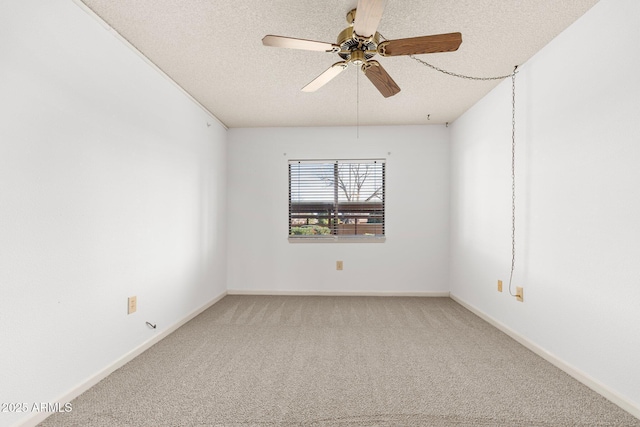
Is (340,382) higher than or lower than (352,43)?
lower

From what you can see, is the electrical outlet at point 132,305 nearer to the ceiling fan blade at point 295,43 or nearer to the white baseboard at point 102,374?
the white baseboard at point 102,374

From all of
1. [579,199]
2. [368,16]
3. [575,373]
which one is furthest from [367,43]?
[575,373]

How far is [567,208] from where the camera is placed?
6.28 feet

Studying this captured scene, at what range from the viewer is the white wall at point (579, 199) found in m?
1.53

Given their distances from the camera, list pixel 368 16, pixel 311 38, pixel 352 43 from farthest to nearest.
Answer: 1. pixel 311 38
2. pixel 352 43
3. pixel 368 16

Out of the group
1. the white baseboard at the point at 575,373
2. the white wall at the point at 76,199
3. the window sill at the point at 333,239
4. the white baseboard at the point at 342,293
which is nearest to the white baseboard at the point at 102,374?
the white wall at the point at 76,199

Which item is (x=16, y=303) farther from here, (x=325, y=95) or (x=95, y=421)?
(x=325, y=95)

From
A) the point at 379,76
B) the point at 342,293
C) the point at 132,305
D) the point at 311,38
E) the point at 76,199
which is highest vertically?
the point at 311,38

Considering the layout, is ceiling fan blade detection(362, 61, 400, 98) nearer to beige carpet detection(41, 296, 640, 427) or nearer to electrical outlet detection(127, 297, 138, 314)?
beige carpet detection(41, 296, 640, 427)

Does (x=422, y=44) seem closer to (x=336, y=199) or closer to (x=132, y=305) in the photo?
(x=132, y=305)

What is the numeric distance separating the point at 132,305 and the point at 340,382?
1.47m

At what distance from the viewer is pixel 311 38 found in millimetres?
2025

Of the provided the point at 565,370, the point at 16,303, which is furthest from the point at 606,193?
the point at 16,303

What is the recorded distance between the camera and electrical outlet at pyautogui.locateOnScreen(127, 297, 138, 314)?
6.78 feet
